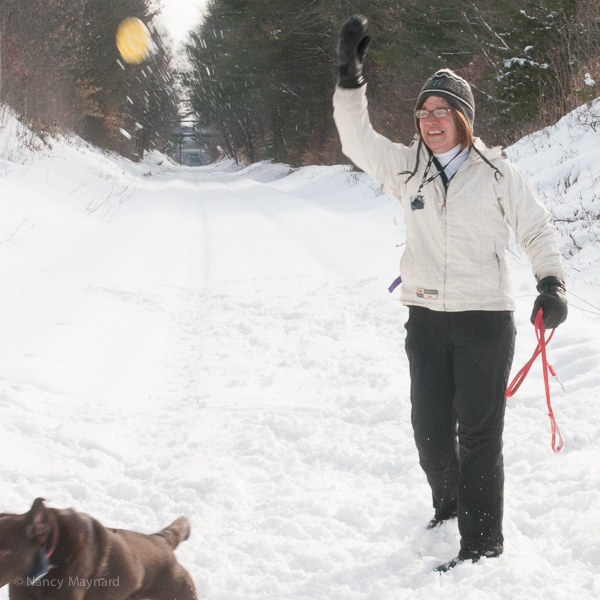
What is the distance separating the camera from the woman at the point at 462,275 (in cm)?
226

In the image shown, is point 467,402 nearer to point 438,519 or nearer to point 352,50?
point 438,519

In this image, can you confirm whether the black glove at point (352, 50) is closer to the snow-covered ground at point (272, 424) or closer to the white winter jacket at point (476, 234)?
the white winter jacket at point (476, 234)

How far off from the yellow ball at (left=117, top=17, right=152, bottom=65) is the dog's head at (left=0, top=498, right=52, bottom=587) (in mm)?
31303

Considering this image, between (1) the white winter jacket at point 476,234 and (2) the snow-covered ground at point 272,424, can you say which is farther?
(2) the snow-covered ground at point 272,424

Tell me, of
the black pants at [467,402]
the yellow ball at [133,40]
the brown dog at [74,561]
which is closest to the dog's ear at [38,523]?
the brown dog at [74,561]

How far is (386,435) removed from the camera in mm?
3600

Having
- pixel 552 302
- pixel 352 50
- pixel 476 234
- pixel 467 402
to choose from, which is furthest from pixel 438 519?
pixel 352 50

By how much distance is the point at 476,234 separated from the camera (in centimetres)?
228

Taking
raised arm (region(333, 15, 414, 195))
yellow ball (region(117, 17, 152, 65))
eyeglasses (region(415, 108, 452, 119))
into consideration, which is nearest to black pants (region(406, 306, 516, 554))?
raised arm (region(333, 15, 414, 195))

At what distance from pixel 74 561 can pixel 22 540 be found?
0.16 metres

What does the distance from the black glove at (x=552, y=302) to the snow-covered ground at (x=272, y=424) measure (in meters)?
0.99

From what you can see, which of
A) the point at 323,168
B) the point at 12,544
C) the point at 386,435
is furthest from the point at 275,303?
the point at 323,168

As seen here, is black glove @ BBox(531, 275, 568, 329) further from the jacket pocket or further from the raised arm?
the raised arm

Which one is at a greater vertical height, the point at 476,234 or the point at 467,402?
the point at 476,234
